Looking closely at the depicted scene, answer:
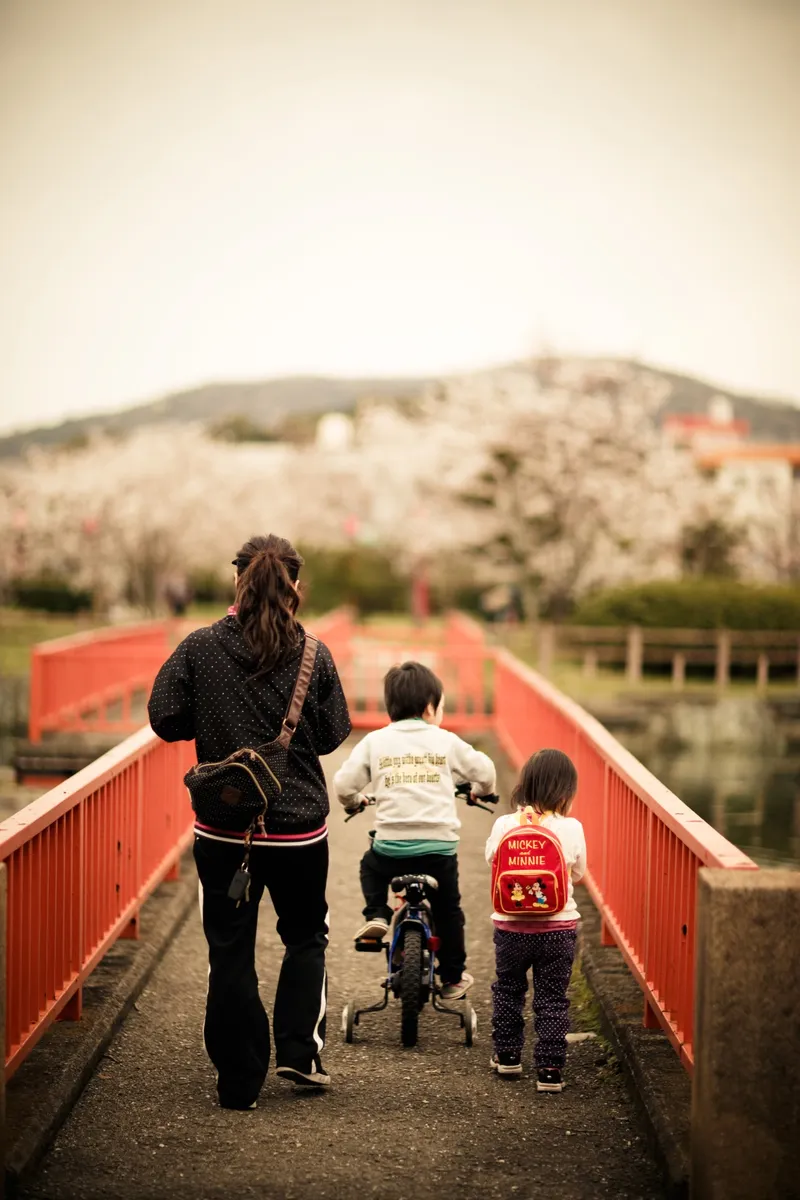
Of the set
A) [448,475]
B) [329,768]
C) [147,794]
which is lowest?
[329,768]

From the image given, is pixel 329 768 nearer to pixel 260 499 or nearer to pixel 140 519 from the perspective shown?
pixel 140 519

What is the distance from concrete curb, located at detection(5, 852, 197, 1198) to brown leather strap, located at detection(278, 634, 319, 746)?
134 cm

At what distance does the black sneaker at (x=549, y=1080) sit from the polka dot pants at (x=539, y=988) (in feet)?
0.06

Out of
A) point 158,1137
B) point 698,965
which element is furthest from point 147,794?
point 698,965

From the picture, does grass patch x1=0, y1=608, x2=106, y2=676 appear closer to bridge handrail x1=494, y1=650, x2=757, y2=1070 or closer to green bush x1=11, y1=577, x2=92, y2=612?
green bush x1=11, y1=577, x2=92, y2=612

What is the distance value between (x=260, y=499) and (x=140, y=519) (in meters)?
10.0

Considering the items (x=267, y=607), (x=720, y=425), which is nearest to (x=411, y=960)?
(x=267, y=607)

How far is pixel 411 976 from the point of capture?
5059 mm

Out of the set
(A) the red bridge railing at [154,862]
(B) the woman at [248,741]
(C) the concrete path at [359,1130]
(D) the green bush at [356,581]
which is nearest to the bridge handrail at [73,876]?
(A) the red bridge railing at [154,862]

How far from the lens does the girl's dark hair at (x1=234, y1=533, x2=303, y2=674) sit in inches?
175

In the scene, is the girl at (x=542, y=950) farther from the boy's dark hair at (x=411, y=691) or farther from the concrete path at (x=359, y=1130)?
the boy's dark hair at (x=411, y=691)

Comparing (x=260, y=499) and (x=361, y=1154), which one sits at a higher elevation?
(x=260, y=499)

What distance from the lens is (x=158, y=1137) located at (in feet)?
14.0

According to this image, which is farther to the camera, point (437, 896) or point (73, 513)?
point (73, 513)
